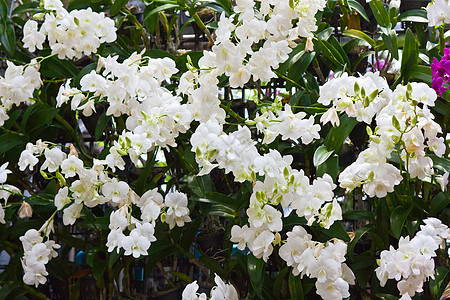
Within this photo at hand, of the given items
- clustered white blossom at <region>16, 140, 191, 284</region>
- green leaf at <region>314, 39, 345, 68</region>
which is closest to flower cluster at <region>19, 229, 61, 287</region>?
clustered white blossom at <region>16, 140, 191, 284</region>

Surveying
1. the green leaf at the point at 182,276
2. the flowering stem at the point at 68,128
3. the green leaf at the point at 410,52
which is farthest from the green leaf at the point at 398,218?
the flowering stem at the point at 68,128

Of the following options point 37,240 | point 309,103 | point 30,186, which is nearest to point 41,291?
point 30,186

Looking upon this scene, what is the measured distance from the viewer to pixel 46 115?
5.63 ft

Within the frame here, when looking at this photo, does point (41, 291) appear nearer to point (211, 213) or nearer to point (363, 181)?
point (211, 213)

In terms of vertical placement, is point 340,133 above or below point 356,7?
below

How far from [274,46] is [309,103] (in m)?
0.34

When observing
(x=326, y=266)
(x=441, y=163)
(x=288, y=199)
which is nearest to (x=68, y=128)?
(x=288, y=199)

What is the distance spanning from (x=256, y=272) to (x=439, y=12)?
0.73 meters

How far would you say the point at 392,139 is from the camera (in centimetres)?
114

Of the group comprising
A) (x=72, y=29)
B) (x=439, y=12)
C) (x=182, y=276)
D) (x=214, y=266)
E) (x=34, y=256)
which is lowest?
(x=182, y=276)

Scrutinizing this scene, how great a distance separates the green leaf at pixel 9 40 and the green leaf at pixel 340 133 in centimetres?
102

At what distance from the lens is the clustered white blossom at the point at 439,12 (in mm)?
1283

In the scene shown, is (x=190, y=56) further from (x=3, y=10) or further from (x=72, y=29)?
(x=3, y=10)

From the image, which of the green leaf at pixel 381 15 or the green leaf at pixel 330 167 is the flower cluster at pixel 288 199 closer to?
the green leaf at pixel 330 167
